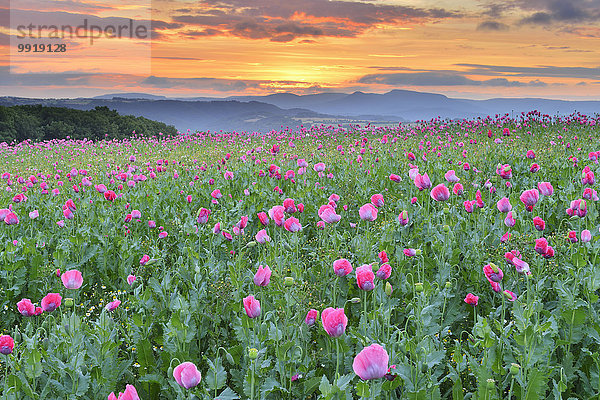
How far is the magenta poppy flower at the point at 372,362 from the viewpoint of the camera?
1809mm

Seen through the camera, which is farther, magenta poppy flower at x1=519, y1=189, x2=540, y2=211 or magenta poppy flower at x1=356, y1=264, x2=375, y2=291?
magenta poppy flower at x1=519, y1=189, x2=540, y2=211

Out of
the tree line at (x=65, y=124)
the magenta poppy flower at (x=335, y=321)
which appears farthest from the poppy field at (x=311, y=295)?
the tree line at (x=65, y=124)

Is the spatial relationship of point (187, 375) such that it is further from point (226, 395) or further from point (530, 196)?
point (530, 196)

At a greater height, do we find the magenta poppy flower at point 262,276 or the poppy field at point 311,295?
the magenta poppy flower at point 262,276

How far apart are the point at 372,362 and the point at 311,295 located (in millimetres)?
2000

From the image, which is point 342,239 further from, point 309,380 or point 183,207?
point 183,207

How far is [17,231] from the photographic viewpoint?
5.90 metres

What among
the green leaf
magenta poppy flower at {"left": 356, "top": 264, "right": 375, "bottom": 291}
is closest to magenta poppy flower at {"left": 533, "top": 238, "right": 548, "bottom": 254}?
magenta poppy flower at {"left": 356, "top": 264, "right": 375, "bottom": 291}

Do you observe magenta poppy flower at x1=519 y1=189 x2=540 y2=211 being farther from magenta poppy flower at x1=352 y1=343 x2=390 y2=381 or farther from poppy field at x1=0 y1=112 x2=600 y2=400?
magenta poppy flower at x1=352 y1=343 x2=390 y2=381

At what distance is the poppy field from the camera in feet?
8.06

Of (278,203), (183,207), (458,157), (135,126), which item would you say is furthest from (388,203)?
(135,126)

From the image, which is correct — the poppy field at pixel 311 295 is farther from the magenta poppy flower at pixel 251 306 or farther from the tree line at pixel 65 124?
the tree line at pixel 65 124

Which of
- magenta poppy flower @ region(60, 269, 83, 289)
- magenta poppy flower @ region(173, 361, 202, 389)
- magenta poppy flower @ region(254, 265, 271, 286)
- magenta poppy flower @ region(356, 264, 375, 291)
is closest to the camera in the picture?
magenta poppy flower @ region(173, 361, 202, 389)

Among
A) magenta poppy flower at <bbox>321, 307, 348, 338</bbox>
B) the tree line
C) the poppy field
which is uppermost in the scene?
magenta poppy flower at <bbox>321, 307, 348, 338</bbox>
